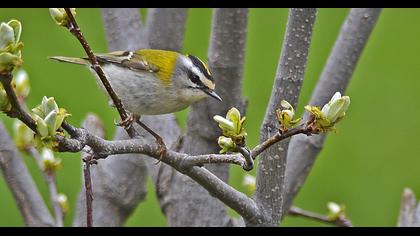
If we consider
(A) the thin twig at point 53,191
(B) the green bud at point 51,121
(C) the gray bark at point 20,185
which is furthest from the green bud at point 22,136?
(B) the green bud at point 51,121

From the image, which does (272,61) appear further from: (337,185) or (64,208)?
(64,208)

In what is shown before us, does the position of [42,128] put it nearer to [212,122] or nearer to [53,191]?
[53,191]

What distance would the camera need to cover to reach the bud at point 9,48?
132cm

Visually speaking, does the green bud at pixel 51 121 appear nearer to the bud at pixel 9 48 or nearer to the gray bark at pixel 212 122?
the bud at pixel 9 48

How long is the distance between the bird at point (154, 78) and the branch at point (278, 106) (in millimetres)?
552

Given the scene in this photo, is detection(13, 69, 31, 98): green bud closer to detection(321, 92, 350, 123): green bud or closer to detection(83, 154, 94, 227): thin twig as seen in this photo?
detection(83, 154, 94, 227): thin twig

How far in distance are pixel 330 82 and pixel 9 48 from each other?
1233 mm

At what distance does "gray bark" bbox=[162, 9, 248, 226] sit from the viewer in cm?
233

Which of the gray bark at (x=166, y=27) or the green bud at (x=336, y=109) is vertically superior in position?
the gray bark at (x=166, y=27)

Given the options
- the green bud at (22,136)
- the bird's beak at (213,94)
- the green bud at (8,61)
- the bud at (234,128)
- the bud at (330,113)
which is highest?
the bird's beak at (213,94)

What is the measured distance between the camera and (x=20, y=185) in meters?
2.12

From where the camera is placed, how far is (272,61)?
11.4 feet

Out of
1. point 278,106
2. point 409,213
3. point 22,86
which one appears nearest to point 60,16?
point 278,106

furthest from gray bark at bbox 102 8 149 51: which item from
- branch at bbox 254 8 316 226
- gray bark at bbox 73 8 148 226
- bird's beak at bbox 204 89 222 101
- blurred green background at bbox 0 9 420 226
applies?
branch at bbox 254 8 316 226
